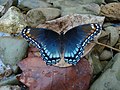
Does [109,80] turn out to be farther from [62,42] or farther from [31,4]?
[31,4]

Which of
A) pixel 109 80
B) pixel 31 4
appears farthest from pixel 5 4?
pixel 109 80

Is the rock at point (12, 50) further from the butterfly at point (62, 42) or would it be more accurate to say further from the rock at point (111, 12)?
the rock at point (111, 12)

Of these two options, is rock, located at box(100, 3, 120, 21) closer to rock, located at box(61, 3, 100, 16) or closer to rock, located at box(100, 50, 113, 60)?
rock, located at box(61, 3, 100, 16)

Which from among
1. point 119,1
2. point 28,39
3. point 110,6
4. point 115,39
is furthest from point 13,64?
point 119,1

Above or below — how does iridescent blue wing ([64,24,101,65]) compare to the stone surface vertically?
above

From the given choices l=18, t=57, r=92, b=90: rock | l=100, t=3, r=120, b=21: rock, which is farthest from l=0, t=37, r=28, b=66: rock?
l=100, t=3, r=120, b=21: rock

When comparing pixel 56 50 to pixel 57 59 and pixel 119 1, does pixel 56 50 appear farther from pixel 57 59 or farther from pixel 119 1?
pixel 119 1

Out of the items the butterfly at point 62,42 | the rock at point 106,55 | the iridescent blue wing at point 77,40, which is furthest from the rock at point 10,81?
the rock at point 106,55
